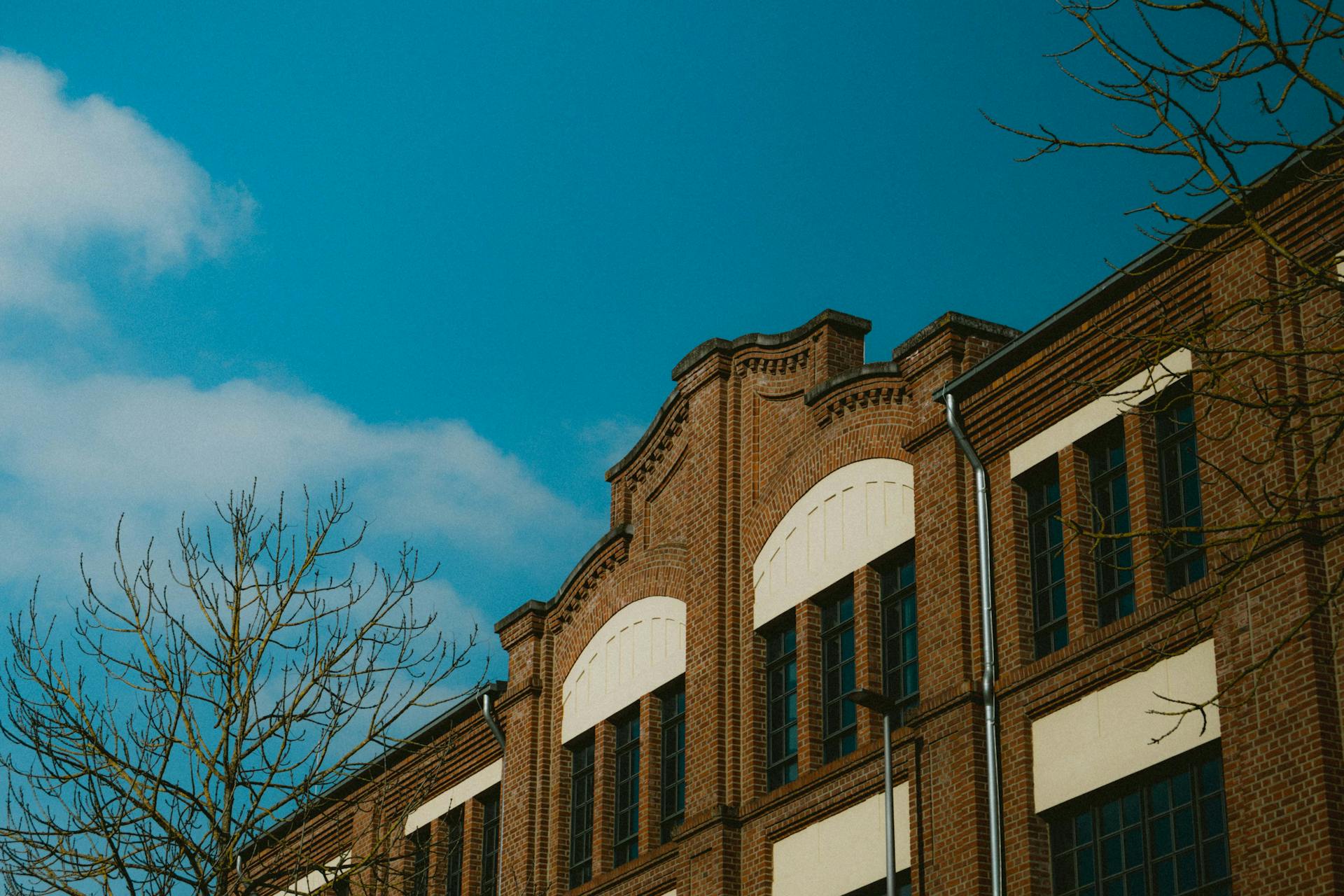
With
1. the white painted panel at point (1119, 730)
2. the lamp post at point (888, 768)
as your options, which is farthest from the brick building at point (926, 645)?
the lamp post at point (888, 768)

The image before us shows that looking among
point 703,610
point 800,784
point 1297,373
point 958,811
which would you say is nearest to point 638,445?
point 703,610

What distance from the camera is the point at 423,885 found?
29.0 meters

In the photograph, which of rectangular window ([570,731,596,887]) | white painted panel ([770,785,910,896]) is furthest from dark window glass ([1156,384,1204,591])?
rectangular window ([570,731,596,887])

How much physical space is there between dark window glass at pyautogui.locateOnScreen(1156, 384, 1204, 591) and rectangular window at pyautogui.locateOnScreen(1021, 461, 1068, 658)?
130cm

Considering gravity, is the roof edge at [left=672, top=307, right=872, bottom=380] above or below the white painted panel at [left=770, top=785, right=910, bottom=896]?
above

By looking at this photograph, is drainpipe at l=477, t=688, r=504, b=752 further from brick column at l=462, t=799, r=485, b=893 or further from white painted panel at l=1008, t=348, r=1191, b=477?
white painted panel at l=1008, t=348, r=1191, b=477

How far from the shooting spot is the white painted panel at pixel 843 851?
20.4 metres

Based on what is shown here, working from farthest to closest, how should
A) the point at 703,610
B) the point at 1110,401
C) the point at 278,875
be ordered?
the point at 703,610
the point at 1110,401
the point at 278,875

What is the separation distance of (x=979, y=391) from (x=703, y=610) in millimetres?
5677

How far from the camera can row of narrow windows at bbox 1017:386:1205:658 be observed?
18281 millimetres

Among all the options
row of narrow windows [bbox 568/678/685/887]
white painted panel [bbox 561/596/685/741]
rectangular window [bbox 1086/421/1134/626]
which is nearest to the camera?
rectangular window [bbox 1086/421/1134/626]

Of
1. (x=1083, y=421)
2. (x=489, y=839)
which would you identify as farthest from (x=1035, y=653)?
(x=489, y=839)

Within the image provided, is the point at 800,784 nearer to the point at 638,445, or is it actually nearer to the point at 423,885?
the point at 638,445

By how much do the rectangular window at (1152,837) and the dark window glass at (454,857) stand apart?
13211 mm
